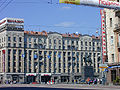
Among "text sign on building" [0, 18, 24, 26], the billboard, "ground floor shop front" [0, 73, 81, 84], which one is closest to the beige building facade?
the billboard

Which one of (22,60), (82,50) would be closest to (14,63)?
(22,60)

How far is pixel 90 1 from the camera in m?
40.9

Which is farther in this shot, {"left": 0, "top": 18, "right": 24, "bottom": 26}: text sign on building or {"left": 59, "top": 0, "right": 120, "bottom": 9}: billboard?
{"left": 0, "top": 18, "right": 24, "bottom": 26}: text sign on building

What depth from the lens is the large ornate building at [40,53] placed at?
Answer: 121562mm

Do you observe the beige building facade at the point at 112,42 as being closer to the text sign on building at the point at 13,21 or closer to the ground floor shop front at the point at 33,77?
the ground floor shop front at the point at 33,77

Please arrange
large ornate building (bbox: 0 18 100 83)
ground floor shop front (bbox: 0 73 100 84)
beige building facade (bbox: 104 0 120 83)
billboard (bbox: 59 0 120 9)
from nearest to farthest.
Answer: billboard (bbox: 59 0 120 9) < beige building facade (bbox: 104 0 120 83) < ground floor shop front (bbox: 0 73 100 84) < large ornate building (bbox: 0 18 100 83)

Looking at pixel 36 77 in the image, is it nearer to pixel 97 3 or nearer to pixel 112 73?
pixel 112 73

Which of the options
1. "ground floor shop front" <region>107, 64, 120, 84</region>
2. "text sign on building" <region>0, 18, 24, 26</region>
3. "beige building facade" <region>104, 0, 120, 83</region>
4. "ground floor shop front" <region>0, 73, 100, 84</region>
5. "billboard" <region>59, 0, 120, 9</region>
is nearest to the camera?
"billboard" <region>59, 0, 120, 9</region>

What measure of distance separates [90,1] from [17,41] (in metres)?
86.0

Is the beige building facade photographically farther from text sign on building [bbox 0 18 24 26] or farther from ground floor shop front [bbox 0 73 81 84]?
text sign on building [bbox 0 18 24 26]

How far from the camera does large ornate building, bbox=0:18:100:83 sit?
399 ft

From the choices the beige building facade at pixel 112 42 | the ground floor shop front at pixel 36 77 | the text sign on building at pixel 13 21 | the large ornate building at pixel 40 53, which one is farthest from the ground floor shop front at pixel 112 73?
the text sign on building at pixel 13 21

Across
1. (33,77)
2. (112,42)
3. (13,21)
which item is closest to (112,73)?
(112,42)

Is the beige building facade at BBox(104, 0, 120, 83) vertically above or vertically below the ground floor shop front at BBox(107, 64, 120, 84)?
above
